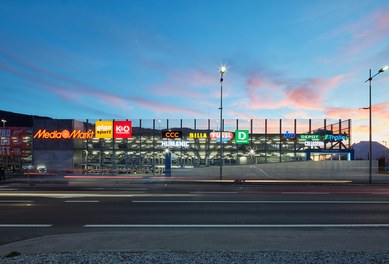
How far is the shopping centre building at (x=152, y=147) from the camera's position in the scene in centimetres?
4950

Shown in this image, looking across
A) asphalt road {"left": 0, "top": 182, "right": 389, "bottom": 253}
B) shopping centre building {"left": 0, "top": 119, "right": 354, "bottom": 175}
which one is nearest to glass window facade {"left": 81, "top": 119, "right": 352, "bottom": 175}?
shopping centre building {"left": 0, "top": 119, "right": 354, "bottom": 175}

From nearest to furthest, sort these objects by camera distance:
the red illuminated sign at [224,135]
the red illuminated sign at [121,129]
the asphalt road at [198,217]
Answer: the asphalt road at [198,217], the red illuminated sign at [121,129], the red illuminated sign at [224,135]

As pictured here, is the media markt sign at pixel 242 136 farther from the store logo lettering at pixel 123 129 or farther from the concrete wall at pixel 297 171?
the store logo lettering at pixel 123 129

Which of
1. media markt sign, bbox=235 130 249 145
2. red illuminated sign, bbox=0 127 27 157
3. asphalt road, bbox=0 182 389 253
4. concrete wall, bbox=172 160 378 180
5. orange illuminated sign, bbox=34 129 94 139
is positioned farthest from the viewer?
orange illuminated sign, bbox=34 129 94 139

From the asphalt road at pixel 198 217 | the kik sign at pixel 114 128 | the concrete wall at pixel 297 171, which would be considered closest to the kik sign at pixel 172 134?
the concrete wall at pixel 297 171

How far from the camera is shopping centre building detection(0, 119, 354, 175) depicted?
4950cm

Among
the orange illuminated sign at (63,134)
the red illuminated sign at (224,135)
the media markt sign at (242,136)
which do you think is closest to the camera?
the media markt sign at (242,136)

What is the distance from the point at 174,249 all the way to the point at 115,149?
46.1m

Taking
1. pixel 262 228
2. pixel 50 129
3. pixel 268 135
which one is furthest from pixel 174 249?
pixel 50 129

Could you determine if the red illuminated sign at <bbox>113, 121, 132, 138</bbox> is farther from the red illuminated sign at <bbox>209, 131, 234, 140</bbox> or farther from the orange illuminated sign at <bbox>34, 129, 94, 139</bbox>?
the red illuminated sign at <bbox>209, 131, 234, 140</bbox>

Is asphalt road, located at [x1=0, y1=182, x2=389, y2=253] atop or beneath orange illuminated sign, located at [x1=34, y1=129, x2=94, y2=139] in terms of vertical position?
beneath

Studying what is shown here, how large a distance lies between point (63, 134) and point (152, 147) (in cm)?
1341

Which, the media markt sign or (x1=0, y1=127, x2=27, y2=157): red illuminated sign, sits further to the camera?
(x1=0, y1=127, x2=27, y2=157): red illuminated sign

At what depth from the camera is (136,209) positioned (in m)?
13.3
